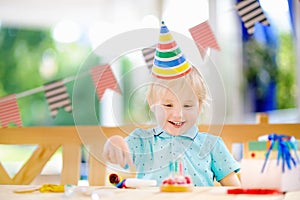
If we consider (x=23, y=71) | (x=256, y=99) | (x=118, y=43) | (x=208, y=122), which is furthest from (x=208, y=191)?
(x=23, y=71)

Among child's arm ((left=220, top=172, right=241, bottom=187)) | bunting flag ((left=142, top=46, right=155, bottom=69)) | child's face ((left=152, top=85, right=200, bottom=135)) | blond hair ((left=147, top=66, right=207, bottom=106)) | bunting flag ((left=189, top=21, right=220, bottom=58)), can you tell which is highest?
bunting flag ((left=189, top=21, right=220, bottom=58))

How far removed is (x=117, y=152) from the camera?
4.22ft

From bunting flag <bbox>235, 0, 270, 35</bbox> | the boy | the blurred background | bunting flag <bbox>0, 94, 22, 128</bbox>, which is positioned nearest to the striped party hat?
the boy

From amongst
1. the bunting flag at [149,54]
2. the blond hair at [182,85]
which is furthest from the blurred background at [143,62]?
the blond hair at [182,85]

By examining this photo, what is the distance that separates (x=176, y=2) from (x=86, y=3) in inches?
35.9

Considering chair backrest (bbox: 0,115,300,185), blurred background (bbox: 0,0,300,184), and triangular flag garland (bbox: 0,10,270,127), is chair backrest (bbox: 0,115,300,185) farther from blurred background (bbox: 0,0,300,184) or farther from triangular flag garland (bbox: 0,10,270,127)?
blurred background (bbox: 0,0,300,184)

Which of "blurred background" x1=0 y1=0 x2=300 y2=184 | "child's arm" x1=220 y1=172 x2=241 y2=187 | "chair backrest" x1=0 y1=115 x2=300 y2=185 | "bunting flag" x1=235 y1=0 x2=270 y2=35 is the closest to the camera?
"child's arm" x1=220 y1=172 x2=241 y2=187

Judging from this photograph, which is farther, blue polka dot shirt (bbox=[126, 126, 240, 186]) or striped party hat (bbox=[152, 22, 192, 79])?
blue polka dot shirt (bbox=[126, 126, 240, 186])

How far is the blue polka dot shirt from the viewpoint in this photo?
1.35 m

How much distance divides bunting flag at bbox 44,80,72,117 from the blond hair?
736mm

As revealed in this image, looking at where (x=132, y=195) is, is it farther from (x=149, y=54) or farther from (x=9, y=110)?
Answer: (x=9, y=110)

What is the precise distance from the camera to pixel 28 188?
1.29 metres

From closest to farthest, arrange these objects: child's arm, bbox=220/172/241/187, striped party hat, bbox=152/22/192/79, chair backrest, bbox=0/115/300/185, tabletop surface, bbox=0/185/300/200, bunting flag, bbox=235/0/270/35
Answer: tabletop surface, bbox=0/185/300/200 → striped party hat, bbox=152/22/192/79 → child's arm, bbox=220/172/241/187 → chair backrest, bbox=0/115/300/185 → bunting flag, bbox=235/0/270/35

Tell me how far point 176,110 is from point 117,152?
0.56ft
